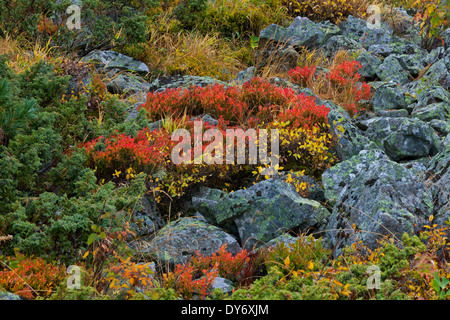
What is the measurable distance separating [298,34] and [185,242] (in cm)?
655

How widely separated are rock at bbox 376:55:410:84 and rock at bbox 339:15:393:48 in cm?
186

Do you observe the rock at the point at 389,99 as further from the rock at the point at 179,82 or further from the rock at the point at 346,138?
the rock at the point at 179,82

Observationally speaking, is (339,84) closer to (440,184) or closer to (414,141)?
(414,141)

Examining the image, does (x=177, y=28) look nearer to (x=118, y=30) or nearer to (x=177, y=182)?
(x=118, y=30)

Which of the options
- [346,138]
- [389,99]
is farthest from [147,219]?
[389,99]

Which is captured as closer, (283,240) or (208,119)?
(283,240)

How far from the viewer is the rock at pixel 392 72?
25.9 ft

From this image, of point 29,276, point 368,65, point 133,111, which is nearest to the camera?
point 29,276

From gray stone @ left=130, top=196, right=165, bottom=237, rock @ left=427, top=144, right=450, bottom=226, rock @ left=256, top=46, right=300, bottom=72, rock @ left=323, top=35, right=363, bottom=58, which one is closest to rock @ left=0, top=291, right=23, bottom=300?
gray stone @ left=130, top=196, right=165, bottom=237

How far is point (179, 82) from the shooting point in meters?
7.46

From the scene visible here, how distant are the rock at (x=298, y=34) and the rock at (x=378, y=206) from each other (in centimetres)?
550

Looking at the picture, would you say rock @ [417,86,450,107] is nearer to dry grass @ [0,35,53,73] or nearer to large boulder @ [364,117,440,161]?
large boulder @ [364,117,440,161]
